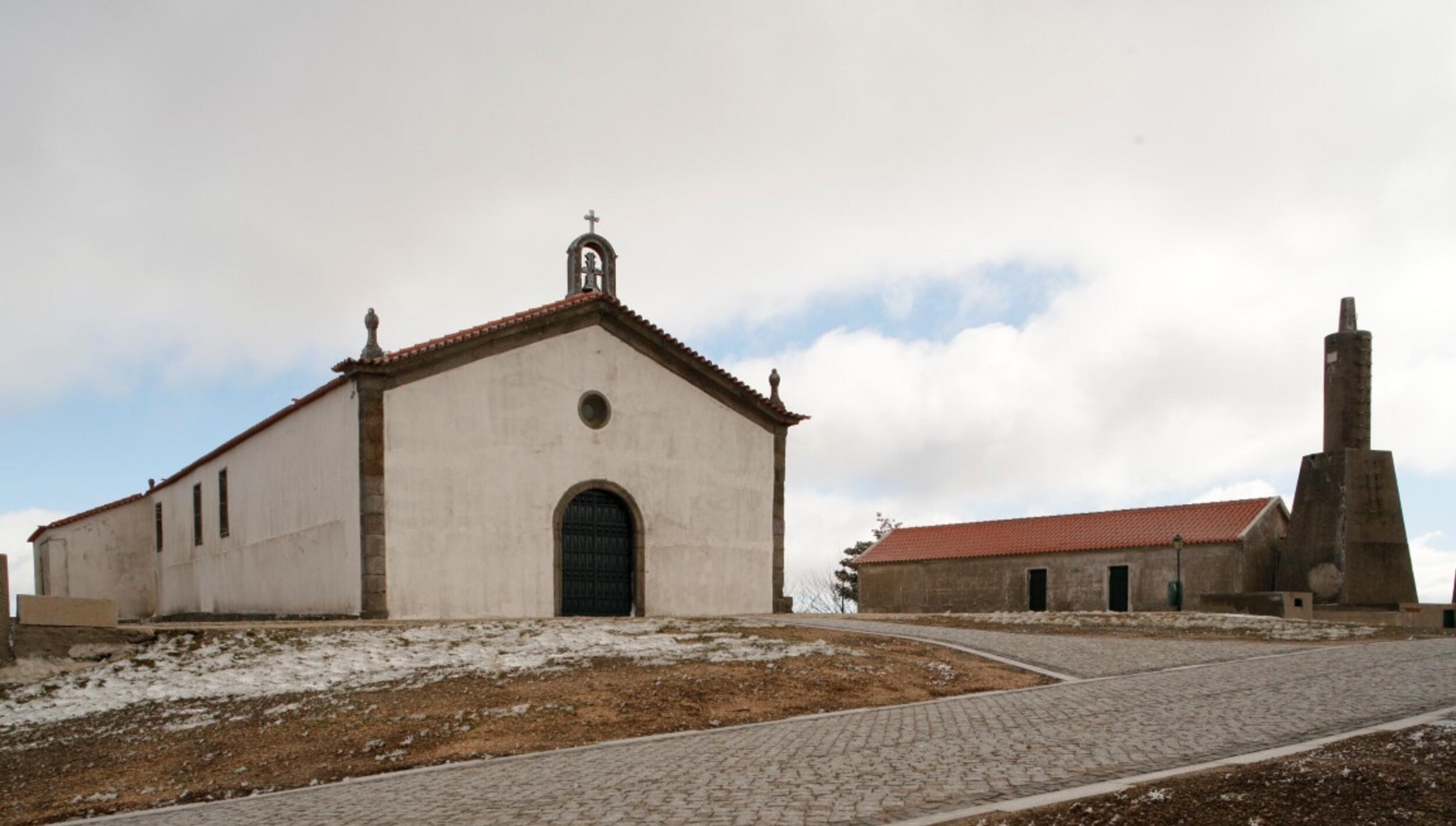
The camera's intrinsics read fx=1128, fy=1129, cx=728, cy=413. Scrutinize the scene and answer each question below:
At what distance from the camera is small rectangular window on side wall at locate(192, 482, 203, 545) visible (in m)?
29.4

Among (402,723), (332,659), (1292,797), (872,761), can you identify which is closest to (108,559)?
(332,659)

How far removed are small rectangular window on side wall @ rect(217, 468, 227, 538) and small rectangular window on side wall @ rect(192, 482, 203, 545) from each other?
2.01 meters

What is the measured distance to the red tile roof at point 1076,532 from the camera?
112ft

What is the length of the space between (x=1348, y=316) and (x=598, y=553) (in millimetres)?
20290

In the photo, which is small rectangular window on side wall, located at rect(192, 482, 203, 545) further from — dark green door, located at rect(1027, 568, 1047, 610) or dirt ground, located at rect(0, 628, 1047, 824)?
dark green door, located at rect(1027, 568, 1047, 610)

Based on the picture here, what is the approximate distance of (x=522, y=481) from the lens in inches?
845

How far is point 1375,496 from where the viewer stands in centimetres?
2838

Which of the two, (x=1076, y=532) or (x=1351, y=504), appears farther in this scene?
(x=1076, y=532)

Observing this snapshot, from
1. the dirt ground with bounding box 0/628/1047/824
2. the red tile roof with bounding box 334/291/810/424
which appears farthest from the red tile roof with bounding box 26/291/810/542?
the dirt ground with bounding box 0/628/1047/824

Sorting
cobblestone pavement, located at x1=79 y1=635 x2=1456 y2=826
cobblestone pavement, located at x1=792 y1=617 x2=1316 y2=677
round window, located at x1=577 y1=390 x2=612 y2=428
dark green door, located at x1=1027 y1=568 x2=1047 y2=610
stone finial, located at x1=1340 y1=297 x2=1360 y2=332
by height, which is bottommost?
dark green door, located at x1=1027 y1=568 x2=1047 y2=610

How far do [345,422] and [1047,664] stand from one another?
1297 cm

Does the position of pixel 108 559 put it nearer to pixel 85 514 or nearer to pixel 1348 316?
pixel 85 514

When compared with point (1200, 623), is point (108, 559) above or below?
above

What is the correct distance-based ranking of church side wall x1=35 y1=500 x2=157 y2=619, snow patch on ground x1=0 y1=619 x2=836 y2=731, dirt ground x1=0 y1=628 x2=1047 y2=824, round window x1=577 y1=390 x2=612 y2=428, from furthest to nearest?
church side wall x1=35 y1=500 x2=157 y2=619 < round window x1=577 y1=390 x2=612 y2=428 < snow patch on ground x1=0 y1=619 x2=836 y2=731 < dirt ground x1=0 y1=628 x2=1047 y2=824
